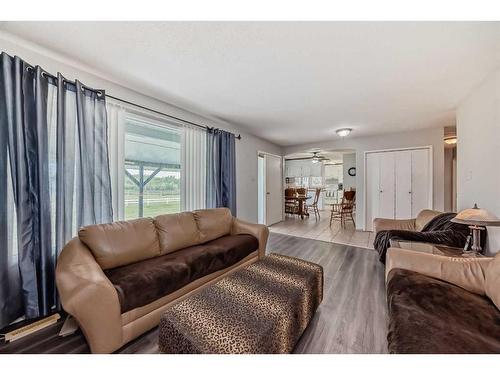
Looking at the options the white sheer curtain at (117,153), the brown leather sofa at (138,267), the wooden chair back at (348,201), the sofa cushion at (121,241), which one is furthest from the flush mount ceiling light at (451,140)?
the white sheer curtain at (117,153)

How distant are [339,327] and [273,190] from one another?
4314 millimetres

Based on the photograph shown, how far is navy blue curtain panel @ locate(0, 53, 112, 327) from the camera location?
152cm

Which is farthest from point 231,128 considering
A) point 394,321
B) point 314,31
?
point 394,321

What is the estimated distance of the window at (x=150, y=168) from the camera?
2.50 meters

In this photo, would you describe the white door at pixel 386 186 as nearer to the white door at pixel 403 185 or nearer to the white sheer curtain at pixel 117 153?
the white door at pixel 403 185

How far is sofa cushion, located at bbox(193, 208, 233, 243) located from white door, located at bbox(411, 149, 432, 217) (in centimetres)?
416

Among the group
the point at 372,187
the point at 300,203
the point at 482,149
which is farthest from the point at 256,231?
the point at 300,203

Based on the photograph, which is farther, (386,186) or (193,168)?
(386,186)

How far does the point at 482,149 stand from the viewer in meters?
2.21

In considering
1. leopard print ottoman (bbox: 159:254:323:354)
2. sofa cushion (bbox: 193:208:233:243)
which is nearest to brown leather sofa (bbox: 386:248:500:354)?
leopard print ottoman (bbox: 159:254:323:354)

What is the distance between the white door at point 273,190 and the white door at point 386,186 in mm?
2592

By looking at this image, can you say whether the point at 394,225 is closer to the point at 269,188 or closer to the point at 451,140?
the point at 269,188
